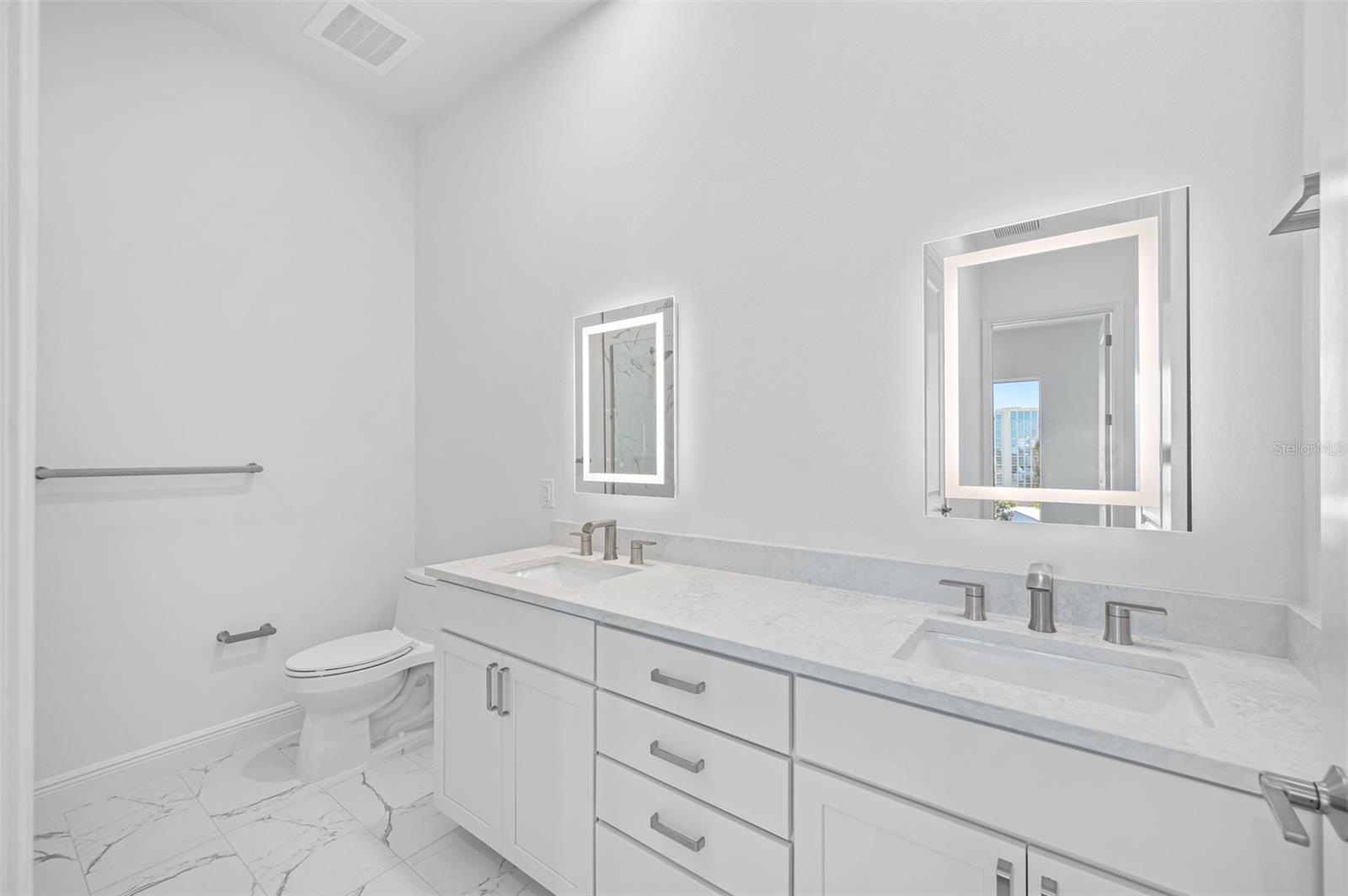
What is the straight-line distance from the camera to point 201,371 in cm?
227

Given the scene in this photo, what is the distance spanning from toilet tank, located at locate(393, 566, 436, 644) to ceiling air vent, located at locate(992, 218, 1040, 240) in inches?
92.2

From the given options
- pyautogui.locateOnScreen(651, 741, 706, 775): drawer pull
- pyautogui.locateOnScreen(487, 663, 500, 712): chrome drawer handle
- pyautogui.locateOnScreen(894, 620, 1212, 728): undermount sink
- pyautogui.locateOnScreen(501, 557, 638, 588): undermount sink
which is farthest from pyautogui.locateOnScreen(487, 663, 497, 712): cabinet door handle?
pyautogui.locateOnScreen(894, 620, 1212, 728): undermount sink

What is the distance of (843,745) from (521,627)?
2.86ft

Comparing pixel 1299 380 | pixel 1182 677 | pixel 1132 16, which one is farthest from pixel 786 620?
pixel 1132 16

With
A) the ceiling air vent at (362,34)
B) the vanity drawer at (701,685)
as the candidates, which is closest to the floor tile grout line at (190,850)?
the vanity drawer at (701,685)

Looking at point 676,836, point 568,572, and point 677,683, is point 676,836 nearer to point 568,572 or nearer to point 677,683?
point 677,683

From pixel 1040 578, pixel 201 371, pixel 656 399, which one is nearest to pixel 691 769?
pixel 1040 578

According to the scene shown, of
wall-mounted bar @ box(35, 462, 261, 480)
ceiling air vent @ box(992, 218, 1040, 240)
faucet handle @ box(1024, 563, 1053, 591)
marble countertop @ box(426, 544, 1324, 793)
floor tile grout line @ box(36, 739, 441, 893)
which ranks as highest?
ceiling air vent @ box(992, 218, 1040, 240)

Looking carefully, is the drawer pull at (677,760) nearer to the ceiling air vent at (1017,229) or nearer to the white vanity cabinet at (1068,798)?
the white vanity cabinet at (1068,798)

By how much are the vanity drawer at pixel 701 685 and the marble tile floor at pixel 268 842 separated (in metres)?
0.82

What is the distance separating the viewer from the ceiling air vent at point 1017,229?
1.28 meters

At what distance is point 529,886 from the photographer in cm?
162

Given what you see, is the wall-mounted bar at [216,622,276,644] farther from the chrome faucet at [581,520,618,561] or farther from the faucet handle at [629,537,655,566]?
the faucet handle at [629,537,655,566]

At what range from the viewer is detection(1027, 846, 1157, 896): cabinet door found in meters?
0.76
